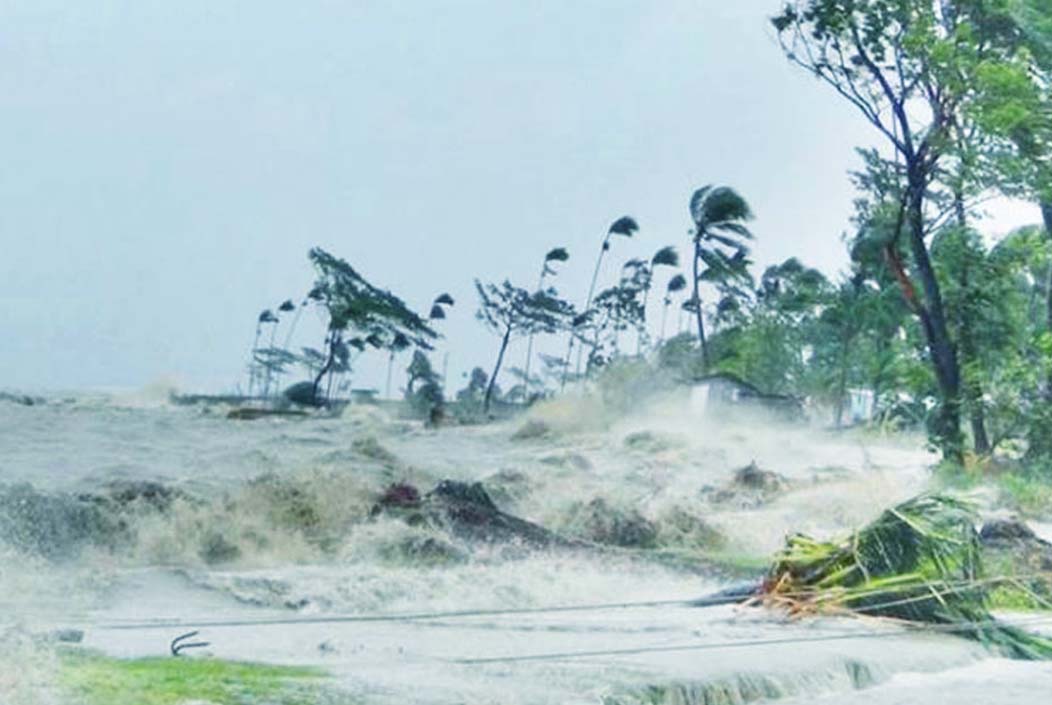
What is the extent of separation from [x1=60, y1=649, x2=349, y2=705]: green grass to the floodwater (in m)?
0.13

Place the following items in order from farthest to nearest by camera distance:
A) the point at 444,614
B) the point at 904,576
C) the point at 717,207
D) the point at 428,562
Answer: the point at 717,207 → the point at 428,562 → the point at 904,576 → the point at 444,614

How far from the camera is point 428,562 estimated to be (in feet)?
32.2

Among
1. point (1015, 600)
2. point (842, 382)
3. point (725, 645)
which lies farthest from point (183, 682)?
point (842, 382)

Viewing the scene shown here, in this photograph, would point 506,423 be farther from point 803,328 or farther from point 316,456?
point 803,328

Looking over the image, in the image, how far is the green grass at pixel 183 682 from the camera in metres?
5.05

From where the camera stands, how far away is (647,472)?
57.8 ft

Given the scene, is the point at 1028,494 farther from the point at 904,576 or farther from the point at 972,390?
the point at 904,576

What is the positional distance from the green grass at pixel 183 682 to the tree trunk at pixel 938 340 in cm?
1100

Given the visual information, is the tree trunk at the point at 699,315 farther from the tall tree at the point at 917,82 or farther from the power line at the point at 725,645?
the power line at the point at 725,645

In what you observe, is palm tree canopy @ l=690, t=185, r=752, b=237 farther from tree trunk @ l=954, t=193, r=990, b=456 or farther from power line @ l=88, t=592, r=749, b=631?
power line @ l=88, t=592, r=749, b=631

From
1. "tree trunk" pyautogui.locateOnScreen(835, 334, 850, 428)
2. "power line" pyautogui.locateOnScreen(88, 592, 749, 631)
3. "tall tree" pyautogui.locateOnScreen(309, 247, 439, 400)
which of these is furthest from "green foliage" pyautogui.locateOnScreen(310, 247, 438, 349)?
"tree trunk" pyautogui.locateOnScreen(835, 334, 850, 428)

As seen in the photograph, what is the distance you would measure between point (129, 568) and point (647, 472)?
894 centimetres

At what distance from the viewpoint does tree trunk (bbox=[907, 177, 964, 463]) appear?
51.4 feet

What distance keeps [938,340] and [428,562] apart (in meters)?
7.73
